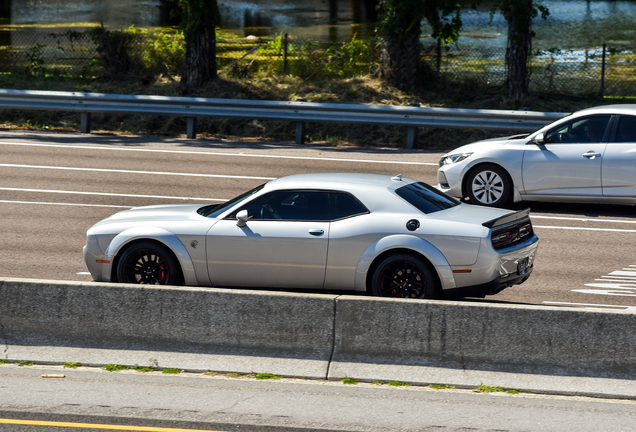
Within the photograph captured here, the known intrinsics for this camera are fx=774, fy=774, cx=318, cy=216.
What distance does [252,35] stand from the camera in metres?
32.5

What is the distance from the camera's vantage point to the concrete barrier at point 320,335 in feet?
21.0

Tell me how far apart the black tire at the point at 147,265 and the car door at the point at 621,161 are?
7.36 meters

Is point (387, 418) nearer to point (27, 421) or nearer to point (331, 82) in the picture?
point (27, 421)

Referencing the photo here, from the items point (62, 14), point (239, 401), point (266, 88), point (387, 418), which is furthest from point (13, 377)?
point (62, 14)

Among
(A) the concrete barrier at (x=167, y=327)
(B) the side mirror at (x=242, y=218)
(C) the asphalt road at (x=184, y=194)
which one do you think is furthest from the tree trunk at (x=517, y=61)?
(A) the concrete barrier at (x=167, y=327)

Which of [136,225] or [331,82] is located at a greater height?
[331,82]

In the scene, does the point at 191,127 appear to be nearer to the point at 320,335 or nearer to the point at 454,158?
the point at 454,158

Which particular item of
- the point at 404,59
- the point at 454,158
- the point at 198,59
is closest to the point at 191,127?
the point at 198,59

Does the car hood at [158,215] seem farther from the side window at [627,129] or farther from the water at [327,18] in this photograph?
the water at [327,18]

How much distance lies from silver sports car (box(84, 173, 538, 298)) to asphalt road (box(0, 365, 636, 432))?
163cm

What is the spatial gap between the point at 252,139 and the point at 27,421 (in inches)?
587

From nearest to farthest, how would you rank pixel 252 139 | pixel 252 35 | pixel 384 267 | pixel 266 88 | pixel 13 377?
pixel 13 377
pixel 384 267
pixel 252 139
pixel 266 88
pixel 252 35

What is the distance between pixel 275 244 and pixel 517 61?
1648 cm

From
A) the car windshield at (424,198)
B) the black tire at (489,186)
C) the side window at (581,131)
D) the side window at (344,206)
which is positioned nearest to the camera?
the side window at (344,206)
